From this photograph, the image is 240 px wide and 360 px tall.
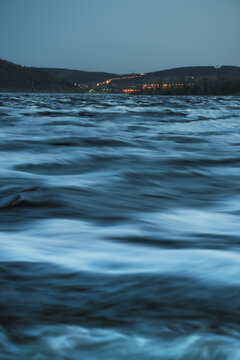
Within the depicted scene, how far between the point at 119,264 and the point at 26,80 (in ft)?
439

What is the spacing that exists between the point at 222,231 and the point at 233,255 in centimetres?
57

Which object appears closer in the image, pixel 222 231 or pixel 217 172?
pixel 222 231

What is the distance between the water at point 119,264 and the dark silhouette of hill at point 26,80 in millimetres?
119459

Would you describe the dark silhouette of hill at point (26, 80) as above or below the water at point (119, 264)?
above

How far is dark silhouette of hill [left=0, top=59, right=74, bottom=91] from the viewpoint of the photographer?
122812 millimetres

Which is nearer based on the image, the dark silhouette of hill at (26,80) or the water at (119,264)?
the water at (119,264)

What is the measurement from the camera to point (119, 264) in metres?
2.12

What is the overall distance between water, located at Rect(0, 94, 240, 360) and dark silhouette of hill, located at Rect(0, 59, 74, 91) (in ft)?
392

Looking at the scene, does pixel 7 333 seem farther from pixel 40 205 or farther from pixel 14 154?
pixel 14 154

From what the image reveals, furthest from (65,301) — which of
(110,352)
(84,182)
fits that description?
(84,182)

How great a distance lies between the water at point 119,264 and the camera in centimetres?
132

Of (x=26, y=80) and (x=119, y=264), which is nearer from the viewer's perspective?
(x=119, y=264)

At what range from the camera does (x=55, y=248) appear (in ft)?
7.67

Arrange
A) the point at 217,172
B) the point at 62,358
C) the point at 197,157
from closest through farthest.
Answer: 1. the point at 62,358
2. the point at 217,172
3. the point at 197,157
